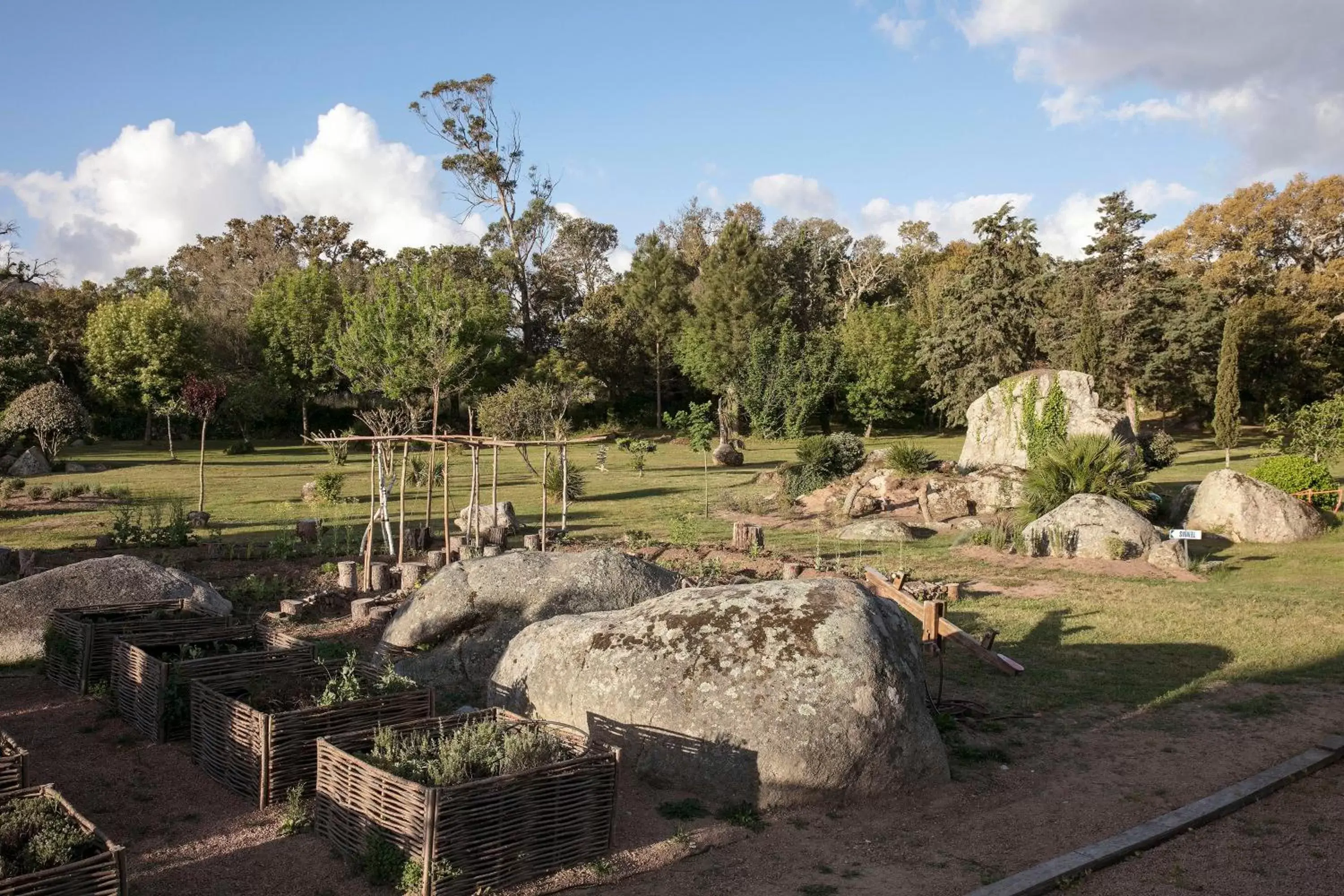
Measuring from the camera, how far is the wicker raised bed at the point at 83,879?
4.70m

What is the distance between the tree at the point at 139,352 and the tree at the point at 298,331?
4.24 metres

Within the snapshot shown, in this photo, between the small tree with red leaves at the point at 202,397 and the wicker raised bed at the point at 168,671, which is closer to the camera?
the wicker raised bed at the point at 168,671

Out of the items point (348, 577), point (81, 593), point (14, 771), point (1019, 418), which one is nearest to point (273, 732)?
point (14, 771)

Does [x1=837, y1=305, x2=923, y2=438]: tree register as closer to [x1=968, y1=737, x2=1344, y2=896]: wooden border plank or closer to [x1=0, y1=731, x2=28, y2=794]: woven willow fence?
[x1=968, y1=737, x2=1344, y2=896]: wooden border plank

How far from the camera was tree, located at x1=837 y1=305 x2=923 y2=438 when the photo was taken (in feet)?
161

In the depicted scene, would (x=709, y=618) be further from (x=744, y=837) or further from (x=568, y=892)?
(x=568, y=892)

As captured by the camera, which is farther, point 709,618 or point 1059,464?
point 1059,464

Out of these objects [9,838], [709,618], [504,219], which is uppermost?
[504,219]

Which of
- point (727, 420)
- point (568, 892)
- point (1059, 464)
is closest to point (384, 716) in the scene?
point (568, 892)

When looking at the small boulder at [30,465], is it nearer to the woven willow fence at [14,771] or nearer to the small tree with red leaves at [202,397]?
the small tree with red leaves at [202,397]

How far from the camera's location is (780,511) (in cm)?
2383

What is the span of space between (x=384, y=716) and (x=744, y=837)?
2.63m

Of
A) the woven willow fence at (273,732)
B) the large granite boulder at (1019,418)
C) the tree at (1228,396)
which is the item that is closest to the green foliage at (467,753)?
the woven willow fence at (273,732)

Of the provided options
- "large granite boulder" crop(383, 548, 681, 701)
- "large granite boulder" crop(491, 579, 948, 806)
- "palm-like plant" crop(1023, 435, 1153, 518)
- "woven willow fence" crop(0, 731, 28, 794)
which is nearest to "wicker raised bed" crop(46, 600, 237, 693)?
"large granite boulder" crop(383, 548, 681, 701)
